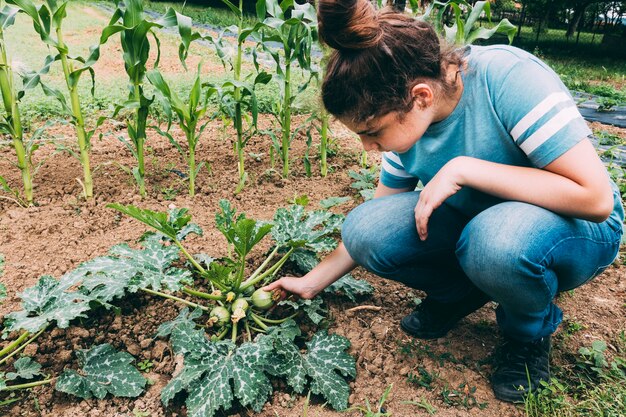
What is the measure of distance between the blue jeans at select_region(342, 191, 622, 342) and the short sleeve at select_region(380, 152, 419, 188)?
0.12m

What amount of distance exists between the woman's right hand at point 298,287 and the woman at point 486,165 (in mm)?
221

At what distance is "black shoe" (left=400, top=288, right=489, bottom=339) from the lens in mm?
1912

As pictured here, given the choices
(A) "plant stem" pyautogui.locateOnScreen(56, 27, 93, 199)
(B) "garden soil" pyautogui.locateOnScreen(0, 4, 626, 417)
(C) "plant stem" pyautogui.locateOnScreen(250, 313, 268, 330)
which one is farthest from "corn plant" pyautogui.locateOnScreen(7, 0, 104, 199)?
(C) "plant stem" pyautogui.locateOnScreen(250, 313, 268, 330)

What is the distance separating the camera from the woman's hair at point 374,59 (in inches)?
55.9

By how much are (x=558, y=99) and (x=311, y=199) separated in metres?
1.69

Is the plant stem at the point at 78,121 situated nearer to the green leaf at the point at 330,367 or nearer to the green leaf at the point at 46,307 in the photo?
the green leaf at the point at 46,307

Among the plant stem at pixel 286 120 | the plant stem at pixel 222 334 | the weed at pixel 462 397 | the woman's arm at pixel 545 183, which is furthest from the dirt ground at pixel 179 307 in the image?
the woman's arm at pixel 545 183

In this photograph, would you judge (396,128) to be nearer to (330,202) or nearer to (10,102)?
(330,202)

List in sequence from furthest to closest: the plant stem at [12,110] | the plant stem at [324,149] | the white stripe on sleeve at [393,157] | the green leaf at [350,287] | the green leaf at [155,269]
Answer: the plant stem at [324,149], the plant stem at [12,110], the green leaf at [350,287], the white stripe on sleeve at [393,157], the green leaf at [155,269]

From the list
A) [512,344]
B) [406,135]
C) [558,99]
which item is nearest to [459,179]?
[406,135]

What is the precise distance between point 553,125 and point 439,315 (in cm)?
84

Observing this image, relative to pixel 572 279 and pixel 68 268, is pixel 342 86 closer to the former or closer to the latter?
pixel 572 279

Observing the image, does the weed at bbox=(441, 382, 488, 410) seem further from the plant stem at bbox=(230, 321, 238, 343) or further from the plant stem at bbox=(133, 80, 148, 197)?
the plant stem at bbox=(133, 80, 148, 197)

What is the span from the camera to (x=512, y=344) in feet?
5.78
